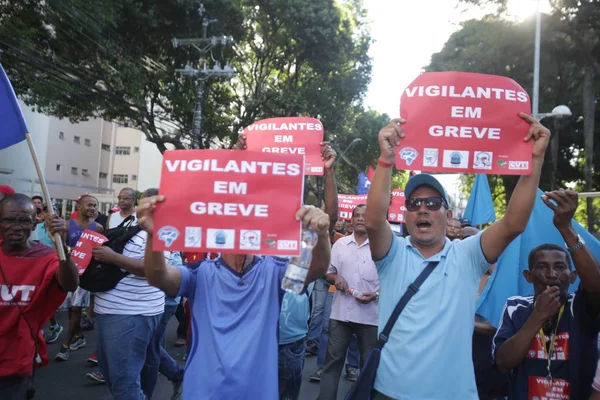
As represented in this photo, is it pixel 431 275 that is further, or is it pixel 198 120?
pixel 198 120

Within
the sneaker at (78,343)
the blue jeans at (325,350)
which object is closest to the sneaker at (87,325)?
the sneaker at (78,343)

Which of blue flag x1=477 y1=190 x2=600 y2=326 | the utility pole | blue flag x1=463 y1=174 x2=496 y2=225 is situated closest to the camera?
blue flag x1=477 y1=190 x2=600 y2=326

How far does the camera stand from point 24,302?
3338 millimetres

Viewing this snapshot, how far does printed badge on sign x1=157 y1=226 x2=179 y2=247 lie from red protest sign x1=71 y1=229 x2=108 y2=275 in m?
2.02

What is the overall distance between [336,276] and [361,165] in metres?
32.5

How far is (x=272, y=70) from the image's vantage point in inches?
936

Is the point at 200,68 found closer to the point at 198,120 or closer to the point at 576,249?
the point at 198,120

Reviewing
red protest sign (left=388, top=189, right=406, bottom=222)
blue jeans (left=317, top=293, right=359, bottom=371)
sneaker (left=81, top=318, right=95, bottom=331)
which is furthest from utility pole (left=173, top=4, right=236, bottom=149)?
blue jeans (left=317, top=293, right=359, bottom=371)

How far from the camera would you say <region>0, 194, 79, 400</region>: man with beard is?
3.28m

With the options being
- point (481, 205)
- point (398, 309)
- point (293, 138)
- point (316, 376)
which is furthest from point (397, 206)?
point (398, 309)

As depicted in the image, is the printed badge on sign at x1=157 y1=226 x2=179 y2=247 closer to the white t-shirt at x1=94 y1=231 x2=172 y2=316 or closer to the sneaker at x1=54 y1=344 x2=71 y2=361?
the white t-shirt at x1=94 y1=231 x2=172 y2=316

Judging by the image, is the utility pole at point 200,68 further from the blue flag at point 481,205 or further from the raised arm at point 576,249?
the raised arm at point 576,249

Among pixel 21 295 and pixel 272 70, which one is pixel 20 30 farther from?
pixel 272 70

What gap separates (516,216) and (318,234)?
3.18 feet
